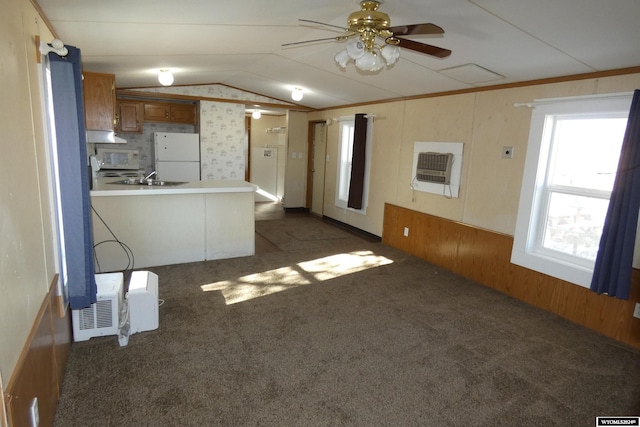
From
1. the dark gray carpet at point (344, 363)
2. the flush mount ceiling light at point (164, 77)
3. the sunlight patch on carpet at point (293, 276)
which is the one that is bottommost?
the dark gray carpet at point (344, 363)

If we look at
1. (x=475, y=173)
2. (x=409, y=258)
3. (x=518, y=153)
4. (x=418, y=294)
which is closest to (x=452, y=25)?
(x=518, y=153)

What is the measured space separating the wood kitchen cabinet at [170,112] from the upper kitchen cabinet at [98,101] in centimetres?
276

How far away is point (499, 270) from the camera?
13.1 ft

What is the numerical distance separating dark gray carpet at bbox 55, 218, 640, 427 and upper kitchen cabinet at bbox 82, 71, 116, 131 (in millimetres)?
1734

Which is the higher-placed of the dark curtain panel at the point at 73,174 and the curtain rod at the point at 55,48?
the curtain rod at the point at 55,48

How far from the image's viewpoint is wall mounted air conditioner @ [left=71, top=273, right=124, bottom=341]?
8.64 feet

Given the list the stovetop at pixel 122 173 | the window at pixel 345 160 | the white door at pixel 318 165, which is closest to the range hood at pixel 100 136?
the stovetop at pixel 122 173

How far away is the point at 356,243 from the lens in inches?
224

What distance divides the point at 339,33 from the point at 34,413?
333cm

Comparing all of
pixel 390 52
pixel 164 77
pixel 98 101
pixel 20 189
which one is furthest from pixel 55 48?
pixel 164 77

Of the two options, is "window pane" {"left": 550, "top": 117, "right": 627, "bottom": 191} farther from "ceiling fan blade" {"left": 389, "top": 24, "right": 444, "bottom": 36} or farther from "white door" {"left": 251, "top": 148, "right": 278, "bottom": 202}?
"white door" {"left": 251, "top": 148, "right": 278, "bottom": 202}

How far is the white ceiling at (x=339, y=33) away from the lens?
2.34m

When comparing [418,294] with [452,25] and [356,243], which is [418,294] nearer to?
[356,243]

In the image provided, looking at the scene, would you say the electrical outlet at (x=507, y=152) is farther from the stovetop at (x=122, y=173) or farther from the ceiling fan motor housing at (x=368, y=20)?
the stovetop at (x=122, y=173)
